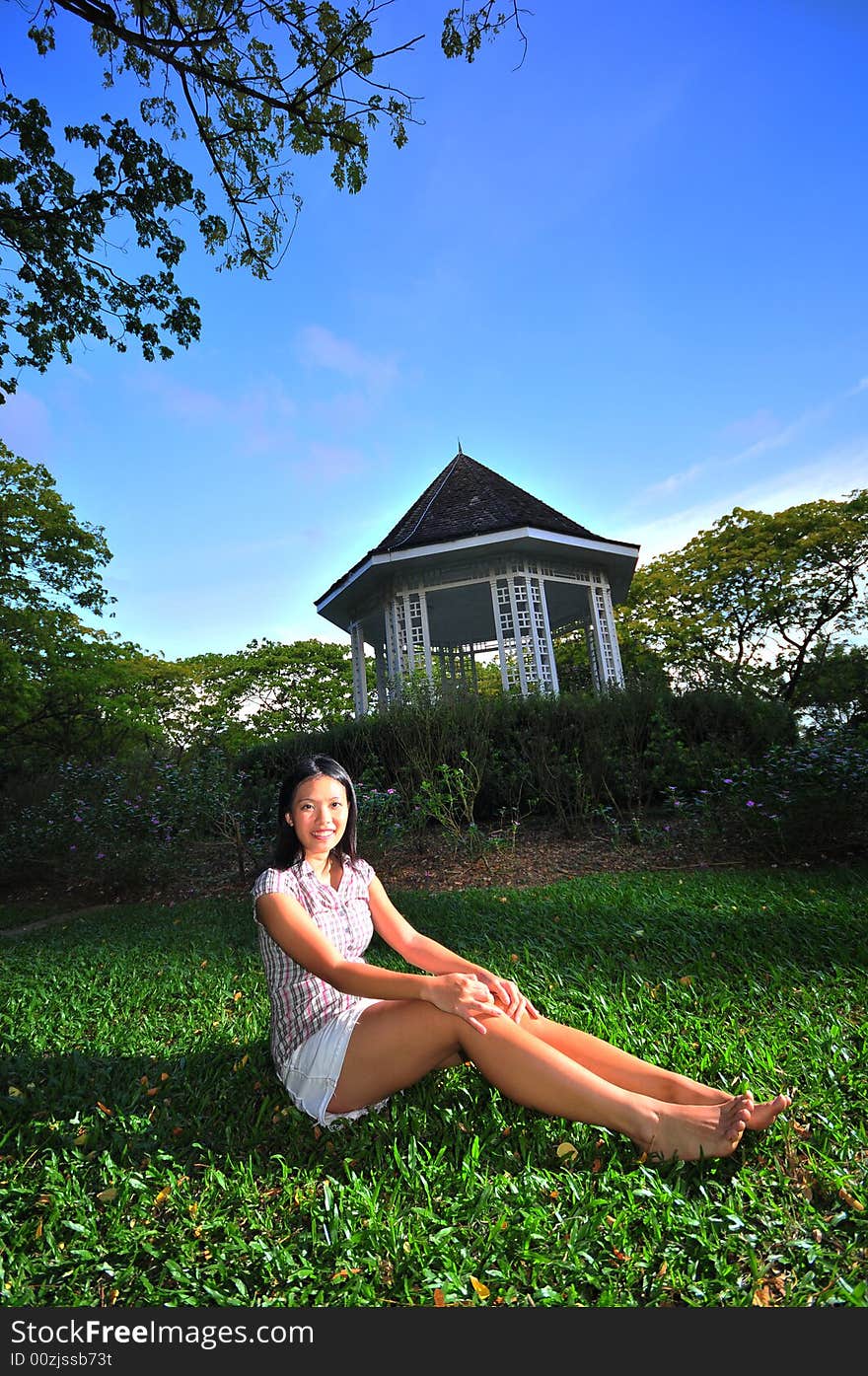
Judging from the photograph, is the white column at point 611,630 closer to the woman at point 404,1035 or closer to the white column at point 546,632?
the white column at point 546,632

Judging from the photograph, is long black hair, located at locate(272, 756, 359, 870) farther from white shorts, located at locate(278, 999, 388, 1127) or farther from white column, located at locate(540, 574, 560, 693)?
white column, located at locate(540, 574, 560, 693)

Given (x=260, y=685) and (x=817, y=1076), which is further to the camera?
(x=260, y=685)

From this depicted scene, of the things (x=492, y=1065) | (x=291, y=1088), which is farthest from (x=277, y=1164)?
(x=492, y=1065)

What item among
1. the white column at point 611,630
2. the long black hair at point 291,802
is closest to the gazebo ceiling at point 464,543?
the white column at point 611,630

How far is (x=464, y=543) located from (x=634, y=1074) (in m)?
10.7

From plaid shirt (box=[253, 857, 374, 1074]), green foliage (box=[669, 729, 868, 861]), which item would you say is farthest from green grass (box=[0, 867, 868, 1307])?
green foliage (box=[669, 729, 868, 861])

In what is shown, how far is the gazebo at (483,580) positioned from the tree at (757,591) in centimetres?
471

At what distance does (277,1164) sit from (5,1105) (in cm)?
102

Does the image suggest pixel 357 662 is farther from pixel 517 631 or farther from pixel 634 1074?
pixel 634 1074

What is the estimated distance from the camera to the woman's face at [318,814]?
238cm

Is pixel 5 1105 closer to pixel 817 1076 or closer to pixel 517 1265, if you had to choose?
pixel 517 1265

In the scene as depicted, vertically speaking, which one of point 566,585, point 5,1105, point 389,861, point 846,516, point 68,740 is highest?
point 846,516

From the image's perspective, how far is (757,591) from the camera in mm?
18891

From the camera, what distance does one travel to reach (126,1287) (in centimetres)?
161
